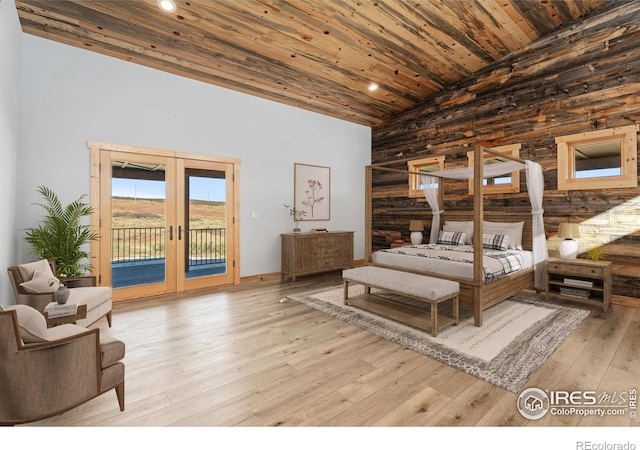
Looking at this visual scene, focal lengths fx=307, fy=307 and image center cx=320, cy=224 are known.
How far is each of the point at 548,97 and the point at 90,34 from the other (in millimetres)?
6523

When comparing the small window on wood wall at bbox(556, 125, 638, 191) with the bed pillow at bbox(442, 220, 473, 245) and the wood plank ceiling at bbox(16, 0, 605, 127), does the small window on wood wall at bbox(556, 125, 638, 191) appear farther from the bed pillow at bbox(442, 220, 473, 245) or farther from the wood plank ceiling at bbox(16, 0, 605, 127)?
the wood plank ceiling at bbox(16, 0, 605, 127)

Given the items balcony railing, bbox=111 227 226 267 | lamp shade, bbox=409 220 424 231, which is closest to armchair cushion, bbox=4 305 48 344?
balcony railing, bbox=111 227 226 267

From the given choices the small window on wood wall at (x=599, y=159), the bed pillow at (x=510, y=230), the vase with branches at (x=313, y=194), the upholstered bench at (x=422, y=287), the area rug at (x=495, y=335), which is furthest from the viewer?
the vase with branches at (x=313, y=194)

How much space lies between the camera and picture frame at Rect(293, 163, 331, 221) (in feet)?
20.6

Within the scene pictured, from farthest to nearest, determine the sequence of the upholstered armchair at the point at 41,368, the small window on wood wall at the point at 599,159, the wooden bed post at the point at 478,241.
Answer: the small window on wood wall at the point at 599,159, the wooden bed post at the point at 478,241, the upholstered armchair at the point at 41,368

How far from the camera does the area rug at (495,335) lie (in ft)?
8.29

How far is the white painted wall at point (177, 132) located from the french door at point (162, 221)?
0.61 ft

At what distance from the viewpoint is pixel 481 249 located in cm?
339

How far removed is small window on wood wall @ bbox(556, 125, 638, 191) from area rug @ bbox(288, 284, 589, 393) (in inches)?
74.5

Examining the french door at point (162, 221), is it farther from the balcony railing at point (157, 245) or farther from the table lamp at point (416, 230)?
the table lamp at point (416, 230)

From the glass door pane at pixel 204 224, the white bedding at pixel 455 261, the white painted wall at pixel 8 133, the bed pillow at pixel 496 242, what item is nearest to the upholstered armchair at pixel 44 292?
the white painted wall at pixel 8 133

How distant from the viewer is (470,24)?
433 cm

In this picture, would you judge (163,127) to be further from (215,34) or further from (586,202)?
(586,202)

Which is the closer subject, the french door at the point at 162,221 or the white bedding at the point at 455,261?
the white bedding at the point at 455,261
